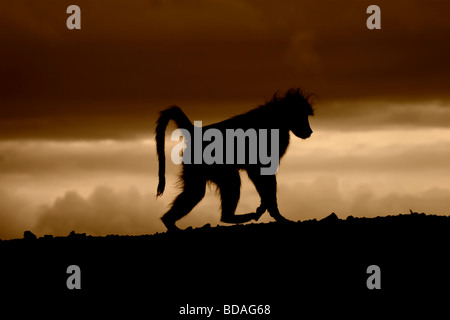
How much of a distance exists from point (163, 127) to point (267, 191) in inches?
85.8

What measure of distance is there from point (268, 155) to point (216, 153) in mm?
1068

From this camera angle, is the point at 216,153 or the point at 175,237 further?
the point at 216,153

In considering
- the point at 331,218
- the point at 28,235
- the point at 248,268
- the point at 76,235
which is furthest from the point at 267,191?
Result: the point at 28,235

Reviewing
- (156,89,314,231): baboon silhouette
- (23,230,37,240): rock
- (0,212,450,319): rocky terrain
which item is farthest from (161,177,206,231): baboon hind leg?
(23,230,37,240): rock

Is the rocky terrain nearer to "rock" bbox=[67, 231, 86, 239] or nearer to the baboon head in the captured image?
"rock" bbox=[67, 231, 86, 239]

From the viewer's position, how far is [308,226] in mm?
11438

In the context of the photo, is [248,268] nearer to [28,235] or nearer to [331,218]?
[331,218]

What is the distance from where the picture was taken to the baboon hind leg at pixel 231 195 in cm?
1345

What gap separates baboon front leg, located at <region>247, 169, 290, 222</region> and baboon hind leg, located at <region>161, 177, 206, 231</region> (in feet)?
3.26

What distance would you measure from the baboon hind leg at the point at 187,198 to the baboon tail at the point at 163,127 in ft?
1.18

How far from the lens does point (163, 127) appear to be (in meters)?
13.0

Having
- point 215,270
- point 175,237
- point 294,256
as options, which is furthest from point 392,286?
point 175,237

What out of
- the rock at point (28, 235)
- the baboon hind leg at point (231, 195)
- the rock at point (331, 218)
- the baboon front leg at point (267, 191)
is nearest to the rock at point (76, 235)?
the rock at point (28, 235)
